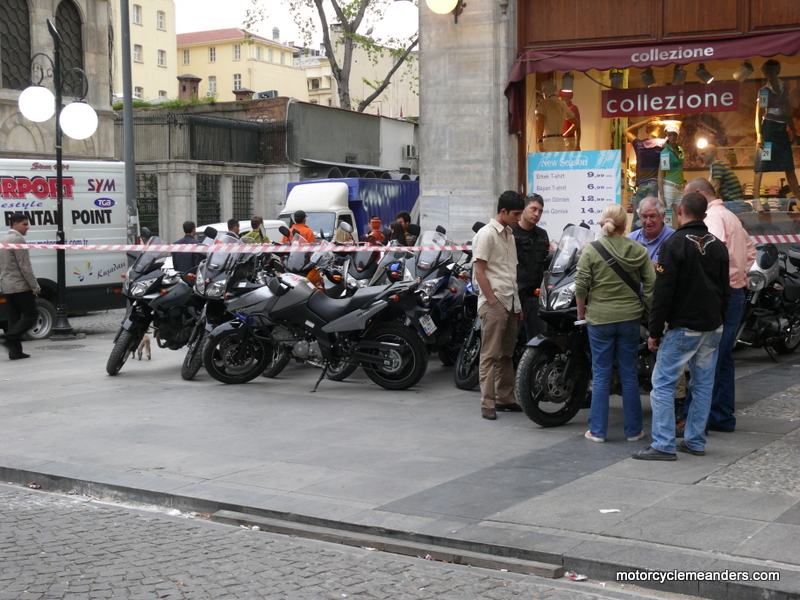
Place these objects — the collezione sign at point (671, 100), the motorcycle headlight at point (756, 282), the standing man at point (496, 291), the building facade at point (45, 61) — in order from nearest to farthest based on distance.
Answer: the standing man at point (496, 291), the motorcycle headlight at point (756, 282), the collezione sign at point (671, 100), the building facade at point (45, 61)

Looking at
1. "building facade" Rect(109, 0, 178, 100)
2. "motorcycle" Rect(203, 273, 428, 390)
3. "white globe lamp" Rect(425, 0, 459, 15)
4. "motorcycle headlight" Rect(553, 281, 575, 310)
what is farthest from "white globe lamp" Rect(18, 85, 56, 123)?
"building facade" Rect(109, 0, 178, 100)

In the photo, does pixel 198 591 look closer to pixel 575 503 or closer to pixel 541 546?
pixel 541 546

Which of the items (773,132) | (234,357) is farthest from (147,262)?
(773,132)

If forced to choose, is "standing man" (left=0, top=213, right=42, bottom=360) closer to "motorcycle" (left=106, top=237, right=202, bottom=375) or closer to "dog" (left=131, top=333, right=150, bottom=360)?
"dog" (left=131, top=333, right=150, bottom=360)

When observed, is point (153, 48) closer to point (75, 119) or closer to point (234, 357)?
point (75, 119)

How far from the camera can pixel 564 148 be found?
44.3 ft

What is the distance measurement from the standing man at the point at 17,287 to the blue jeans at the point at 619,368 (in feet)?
28.3

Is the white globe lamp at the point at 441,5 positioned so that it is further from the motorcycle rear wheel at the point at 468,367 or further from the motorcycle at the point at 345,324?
the motorcycle rear wheel at the point at 468,367

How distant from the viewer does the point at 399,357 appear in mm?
10070

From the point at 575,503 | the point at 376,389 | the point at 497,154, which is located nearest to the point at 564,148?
the point at 497,154

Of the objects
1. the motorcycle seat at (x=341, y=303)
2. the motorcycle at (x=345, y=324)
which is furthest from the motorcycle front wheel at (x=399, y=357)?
the motorcycle seat at (x=341, y=303)

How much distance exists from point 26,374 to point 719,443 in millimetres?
8232

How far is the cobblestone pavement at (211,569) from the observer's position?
4.73m

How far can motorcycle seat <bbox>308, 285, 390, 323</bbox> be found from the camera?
33.0 feet
